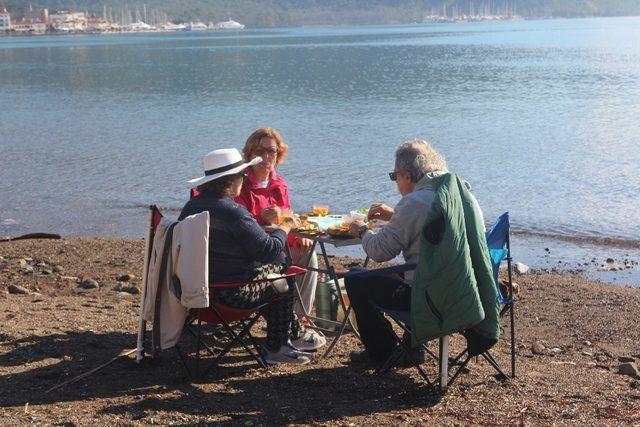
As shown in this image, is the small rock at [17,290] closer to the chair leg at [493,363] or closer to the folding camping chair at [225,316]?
the folding camping chair at [225,316]

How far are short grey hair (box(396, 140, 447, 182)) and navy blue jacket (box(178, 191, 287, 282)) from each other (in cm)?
92

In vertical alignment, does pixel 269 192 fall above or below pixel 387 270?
above

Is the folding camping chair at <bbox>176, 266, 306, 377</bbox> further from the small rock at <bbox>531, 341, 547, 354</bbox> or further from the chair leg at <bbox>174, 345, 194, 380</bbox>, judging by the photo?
the small rock at <bbox>531, 341, 547, 354</bbox>

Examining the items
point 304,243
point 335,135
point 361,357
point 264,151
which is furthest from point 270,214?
point 335,135

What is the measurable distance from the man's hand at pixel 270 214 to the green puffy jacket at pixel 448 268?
4.99 ft

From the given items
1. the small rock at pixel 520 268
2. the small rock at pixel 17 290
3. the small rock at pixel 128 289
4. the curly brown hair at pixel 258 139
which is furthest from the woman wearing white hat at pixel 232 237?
the small rock at pixel 520 268

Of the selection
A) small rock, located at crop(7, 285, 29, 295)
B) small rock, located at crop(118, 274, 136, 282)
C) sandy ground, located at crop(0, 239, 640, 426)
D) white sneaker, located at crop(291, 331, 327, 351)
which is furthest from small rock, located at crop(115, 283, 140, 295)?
white sneaker, located at crop(291, 331, 327, 351)

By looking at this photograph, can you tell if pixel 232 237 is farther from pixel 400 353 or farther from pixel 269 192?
pixel 269 192

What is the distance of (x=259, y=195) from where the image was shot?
7.14 m

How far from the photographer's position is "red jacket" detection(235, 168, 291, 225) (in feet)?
23.3

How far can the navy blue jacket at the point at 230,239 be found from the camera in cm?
580

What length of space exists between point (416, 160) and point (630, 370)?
210cm

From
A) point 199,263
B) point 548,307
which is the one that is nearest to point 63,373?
point 199,263

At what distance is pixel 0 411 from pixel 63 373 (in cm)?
74
